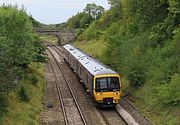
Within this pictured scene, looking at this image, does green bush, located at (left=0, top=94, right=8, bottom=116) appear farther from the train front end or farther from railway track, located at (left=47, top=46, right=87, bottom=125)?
the train front end

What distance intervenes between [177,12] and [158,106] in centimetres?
886

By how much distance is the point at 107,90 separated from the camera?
28.1 meters

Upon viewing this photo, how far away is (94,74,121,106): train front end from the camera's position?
91.8 feet

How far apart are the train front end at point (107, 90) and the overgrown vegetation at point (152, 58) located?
6.33 ft

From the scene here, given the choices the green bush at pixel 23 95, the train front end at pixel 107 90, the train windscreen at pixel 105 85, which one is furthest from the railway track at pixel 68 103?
the green bush at pixel 23 95

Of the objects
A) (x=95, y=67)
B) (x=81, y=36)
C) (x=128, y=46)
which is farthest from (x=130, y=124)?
(x=81, y=36)

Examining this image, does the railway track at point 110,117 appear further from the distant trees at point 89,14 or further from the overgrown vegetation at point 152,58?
the distant trees at point 89,14

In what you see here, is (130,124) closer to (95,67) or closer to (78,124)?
(78,124)

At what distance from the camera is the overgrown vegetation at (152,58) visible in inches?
1021

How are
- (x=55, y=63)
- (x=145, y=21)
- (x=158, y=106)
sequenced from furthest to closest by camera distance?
(x=55, y=63), (x=145, y=21), (x=158, y=106)

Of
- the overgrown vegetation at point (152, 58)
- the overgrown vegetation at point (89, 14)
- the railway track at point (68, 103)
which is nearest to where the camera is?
the railway track at point (68, 103)

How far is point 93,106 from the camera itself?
2959 centimetres

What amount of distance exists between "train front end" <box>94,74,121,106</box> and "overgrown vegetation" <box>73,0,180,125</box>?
1.93m

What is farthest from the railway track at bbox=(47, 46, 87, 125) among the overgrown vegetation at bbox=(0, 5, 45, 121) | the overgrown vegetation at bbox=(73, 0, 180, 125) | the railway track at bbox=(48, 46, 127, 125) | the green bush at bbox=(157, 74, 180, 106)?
the green bush at bbox=(157, 74, 180, 106)
